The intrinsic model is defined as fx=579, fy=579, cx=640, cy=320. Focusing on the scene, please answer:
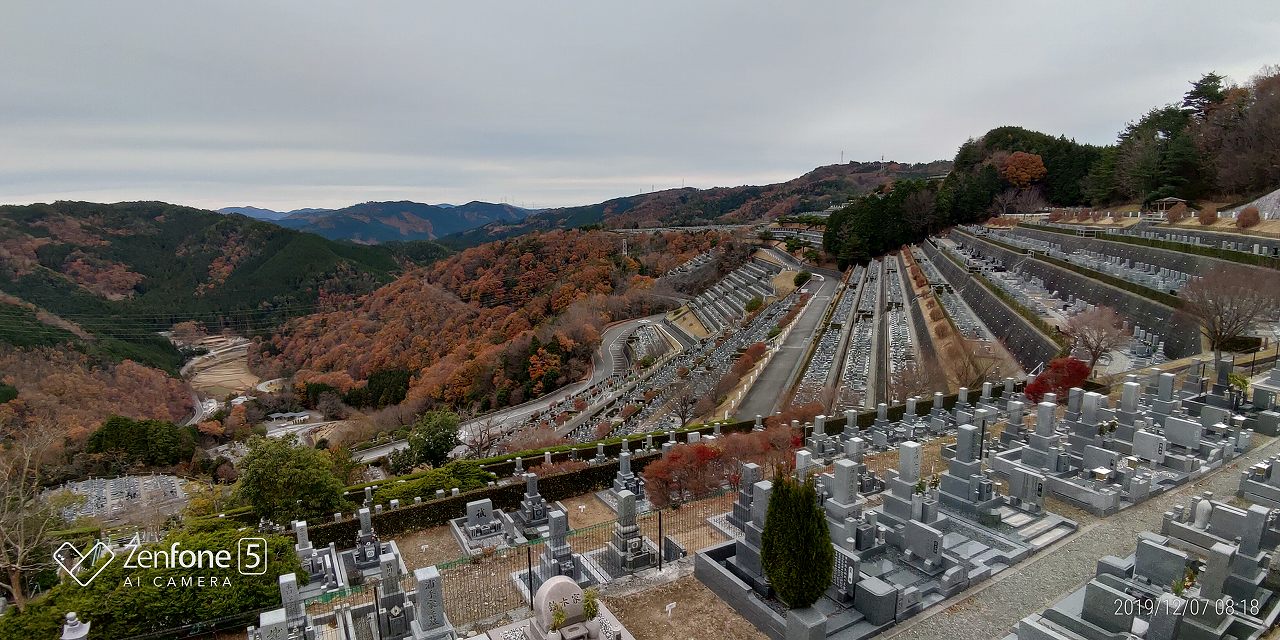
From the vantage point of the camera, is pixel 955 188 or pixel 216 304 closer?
pixel 955 188

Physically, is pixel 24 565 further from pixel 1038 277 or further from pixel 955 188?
pixel 955 188

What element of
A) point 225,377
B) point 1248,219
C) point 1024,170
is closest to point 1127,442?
point 1248,219

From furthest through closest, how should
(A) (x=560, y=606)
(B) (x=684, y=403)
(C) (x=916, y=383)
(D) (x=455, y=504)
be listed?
(B) (x=684, y=403) < (C) (x=916, y=383) < (D) (x=455, y=504) < (A) (x=560, y=606)

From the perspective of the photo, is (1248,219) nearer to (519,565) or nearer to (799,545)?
(799,545)

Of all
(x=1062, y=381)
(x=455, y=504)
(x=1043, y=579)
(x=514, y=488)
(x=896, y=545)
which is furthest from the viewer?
(x=1062, y=381)

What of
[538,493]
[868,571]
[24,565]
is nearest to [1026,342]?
[868,571]

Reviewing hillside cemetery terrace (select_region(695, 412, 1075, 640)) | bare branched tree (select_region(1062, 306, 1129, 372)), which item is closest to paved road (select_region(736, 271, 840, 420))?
bare branched tree (select_region(1062, 306, 1129, 372))

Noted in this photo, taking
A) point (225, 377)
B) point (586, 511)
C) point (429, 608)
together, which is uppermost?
point (429, 608)
